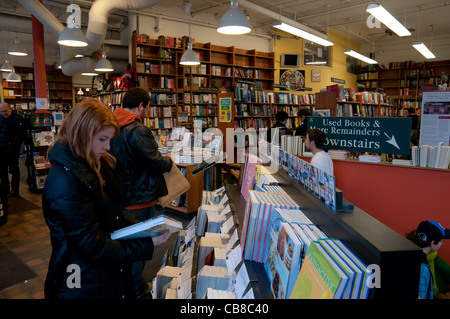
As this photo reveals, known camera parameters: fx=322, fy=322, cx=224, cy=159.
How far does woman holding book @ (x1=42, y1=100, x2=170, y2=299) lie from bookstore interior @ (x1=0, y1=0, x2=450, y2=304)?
10cm

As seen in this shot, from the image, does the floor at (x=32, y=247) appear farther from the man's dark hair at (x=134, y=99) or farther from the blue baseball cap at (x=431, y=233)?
the blue baseball cap at (x=431, y=233)

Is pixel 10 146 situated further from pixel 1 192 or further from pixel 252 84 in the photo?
pixel 252 84

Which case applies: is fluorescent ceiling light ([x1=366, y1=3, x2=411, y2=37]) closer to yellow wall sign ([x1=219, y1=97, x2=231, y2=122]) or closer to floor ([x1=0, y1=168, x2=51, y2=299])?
yellow wall sign ([x1=219, y1=97, x2=231, y2=122])

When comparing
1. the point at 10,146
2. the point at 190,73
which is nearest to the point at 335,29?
the point at 190,73

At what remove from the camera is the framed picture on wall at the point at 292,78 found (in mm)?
11023

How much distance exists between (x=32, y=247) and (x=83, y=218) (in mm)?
3156

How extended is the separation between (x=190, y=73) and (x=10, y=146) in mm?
4455

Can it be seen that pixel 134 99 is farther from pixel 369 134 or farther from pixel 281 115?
pixel 281 115

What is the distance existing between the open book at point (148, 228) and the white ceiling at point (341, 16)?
789cm

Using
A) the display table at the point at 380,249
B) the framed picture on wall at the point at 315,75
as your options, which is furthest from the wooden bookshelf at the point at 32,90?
the display table at the point at 380,249

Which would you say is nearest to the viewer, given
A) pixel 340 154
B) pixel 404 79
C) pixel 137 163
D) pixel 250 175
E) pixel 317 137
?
pixel 250 175

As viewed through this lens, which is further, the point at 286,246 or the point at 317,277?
the point at 286,246

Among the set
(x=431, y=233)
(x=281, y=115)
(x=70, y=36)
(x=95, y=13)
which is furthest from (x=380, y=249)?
(x=95, y=13)

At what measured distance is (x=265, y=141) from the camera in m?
2.88
